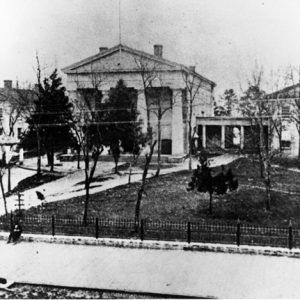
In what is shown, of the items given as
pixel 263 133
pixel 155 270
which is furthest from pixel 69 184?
pixel 155 270

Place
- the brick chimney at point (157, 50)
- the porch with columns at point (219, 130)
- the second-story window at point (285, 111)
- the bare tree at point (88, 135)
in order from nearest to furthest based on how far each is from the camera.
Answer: the bare tree at point (88, 135) → the second-story window at point (285, 111) → the brick chimney at point (157, 50) → the porch with columns at point (219, 130)

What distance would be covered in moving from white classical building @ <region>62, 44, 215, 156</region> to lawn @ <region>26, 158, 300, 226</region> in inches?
740

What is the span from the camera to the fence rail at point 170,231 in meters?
16.0

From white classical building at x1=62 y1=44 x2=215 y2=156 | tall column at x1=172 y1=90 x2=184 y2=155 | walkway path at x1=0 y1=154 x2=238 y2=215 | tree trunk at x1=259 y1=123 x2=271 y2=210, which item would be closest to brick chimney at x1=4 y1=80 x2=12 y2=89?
white classical building at x1=62 y1=44 x2=215 y2=156

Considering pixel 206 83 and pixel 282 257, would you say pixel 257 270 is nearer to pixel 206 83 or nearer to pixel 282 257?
pixel 282 257

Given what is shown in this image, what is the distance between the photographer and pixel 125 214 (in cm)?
2153

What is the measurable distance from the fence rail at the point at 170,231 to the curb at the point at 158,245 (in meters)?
0.35

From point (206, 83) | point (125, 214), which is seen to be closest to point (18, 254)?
point (125, 214)

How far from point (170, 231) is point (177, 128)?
30.9 metres

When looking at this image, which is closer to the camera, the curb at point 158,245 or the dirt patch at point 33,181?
the curb at point 158,245

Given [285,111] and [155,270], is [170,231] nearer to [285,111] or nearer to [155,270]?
[155,270]

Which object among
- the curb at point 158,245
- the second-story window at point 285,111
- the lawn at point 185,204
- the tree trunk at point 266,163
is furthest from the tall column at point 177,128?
the curb at point 158,245

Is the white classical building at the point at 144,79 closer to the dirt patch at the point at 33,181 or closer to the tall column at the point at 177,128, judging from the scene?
the tall column at the point at 177,128

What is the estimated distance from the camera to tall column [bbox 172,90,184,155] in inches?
1858
